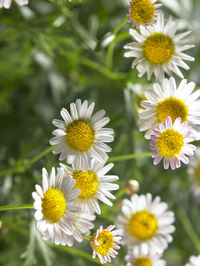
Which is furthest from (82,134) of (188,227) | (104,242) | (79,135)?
(188,227)

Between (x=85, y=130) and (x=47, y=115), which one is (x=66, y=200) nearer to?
(x=85, y=130)

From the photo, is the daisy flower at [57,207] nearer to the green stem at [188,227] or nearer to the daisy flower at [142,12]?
the daisy flower at [142,12]

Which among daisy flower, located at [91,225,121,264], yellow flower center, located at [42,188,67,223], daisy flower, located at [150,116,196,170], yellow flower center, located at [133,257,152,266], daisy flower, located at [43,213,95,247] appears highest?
daisy flower, located at [150,116,196,170]

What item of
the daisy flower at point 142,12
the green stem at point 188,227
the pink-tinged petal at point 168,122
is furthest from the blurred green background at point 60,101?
the pink-tinged petal at point 168,122

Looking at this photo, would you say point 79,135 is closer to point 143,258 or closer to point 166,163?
point 166,163

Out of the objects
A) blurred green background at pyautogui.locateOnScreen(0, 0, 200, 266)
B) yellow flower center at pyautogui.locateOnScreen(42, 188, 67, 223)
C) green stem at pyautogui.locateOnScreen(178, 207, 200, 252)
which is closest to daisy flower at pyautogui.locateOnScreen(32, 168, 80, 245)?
yellow flower center at pyautogui.locateOnScreen(42, 188, 67, 223)

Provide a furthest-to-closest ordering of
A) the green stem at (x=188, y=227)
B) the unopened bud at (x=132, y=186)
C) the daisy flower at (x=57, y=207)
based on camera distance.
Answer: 1. the green stem at (x=188, y=227)
2. the unopened bud at (x=132, y=186)
3. the daisy flower at (x=57, y=207)

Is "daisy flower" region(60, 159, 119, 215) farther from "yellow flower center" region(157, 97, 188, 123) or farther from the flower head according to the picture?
"yellow flower center" region(157, 97, 188, 123)
